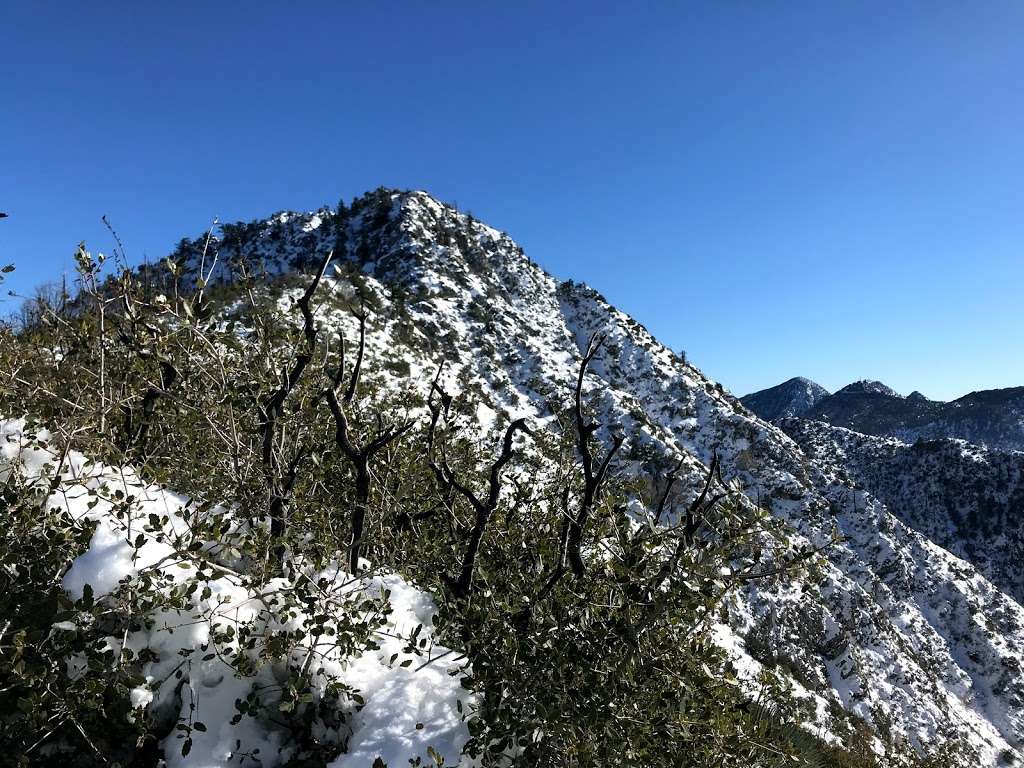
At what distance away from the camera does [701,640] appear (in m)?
3.76

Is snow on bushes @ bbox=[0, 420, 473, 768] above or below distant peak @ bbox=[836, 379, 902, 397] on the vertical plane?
below

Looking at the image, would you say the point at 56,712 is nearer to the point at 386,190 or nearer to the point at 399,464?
the point at 399,464

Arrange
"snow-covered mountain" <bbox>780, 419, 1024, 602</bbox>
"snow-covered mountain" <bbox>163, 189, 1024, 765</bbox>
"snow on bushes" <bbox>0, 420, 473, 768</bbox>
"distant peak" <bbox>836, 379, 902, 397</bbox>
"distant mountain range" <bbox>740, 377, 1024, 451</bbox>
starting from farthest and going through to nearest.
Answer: "distant peak" <bbox>836, 379, 902, 397</bbox> < "distant mountain range" <bbox>740, 377, 1024, 451</bbox> < "snow-covered mountain" <bbox>780, 419, 1024, 602</bbox> < "snow-covered mountain" <bbox>163, 189, 1024, 765</bbox> < "snow on bushes" <bbox>0, 420, 473, 768</bbox>

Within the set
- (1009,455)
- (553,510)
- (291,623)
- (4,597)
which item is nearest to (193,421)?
(4,597)

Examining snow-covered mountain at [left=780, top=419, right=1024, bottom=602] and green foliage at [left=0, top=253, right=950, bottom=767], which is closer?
green foliage at [left=0, top=253, right=950, bottom=767]

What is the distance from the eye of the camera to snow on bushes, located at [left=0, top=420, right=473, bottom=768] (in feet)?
10.6

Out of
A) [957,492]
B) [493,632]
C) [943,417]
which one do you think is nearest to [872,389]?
[943,417]

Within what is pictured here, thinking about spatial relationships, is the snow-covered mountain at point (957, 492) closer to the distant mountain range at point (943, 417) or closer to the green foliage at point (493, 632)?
the distant mountain range at point (943, 417)

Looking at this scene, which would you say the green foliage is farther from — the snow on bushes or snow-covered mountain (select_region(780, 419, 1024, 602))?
snow-covered mountain (select_region(780, 419, 1024, 602))

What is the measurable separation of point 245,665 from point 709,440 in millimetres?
43058

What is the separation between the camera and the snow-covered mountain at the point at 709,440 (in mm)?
28766

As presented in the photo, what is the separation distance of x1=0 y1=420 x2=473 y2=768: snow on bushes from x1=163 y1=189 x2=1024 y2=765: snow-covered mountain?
66.2ft

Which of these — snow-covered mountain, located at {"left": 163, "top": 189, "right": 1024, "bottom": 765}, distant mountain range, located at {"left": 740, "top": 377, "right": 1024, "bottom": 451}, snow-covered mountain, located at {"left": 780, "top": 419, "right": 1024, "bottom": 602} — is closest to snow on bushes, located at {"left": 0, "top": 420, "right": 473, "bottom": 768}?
snow-covered mountain, located at {"left": 163, "top": 189, "right": 1024, "bottom": 765}

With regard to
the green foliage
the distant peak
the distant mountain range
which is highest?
the distant peak
